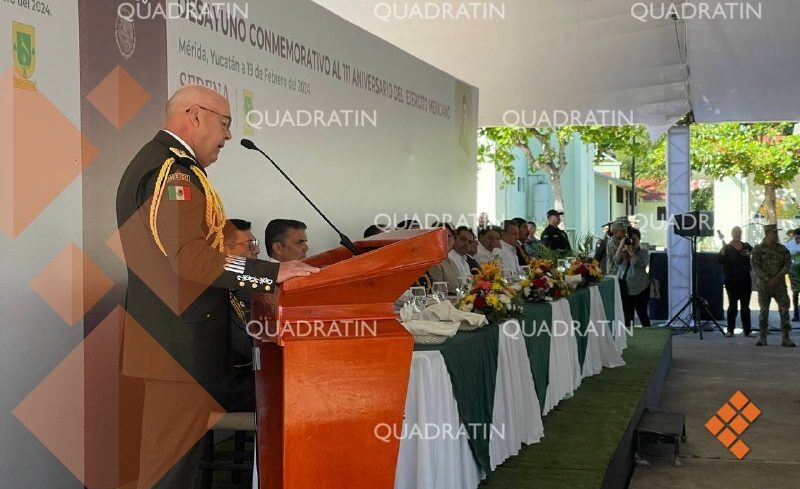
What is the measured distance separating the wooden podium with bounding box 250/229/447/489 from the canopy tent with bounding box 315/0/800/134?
8538mm

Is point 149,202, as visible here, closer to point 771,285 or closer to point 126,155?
point 126,155

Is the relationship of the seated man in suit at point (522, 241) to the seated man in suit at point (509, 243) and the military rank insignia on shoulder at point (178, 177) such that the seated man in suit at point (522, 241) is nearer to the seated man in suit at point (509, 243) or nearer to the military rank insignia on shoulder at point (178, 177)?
the seated man in suit at point (509, 243)

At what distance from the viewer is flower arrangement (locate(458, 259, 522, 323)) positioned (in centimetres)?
486

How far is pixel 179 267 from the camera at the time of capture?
2.46m

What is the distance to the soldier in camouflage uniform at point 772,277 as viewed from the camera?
11.7 metres

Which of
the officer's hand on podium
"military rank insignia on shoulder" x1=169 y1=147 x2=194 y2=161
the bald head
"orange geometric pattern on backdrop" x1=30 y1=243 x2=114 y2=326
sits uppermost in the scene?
the bald head

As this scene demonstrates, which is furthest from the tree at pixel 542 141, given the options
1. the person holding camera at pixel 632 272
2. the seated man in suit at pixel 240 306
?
the seated man in suit at pixel 240 306

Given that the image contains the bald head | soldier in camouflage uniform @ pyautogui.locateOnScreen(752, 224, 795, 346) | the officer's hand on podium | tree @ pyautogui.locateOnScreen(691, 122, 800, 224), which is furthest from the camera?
tree @ pyautogui.locateOnScreen(691, 122, 800, 224)

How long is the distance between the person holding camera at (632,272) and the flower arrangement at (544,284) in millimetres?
5492

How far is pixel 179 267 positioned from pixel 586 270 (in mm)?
6278

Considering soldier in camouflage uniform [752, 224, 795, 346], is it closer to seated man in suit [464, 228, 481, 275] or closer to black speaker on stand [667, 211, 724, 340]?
black speaker on stand [667, 211, 724, 340]

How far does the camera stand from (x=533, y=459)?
16.2ft

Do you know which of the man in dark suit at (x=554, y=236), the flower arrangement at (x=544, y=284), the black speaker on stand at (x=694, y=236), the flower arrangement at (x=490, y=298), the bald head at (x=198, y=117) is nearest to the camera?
the bald head at (x=198, y=117)

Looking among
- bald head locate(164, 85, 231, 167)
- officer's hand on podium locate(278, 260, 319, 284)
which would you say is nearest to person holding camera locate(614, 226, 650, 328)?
bald head locate(164, 85, 231, 167)
